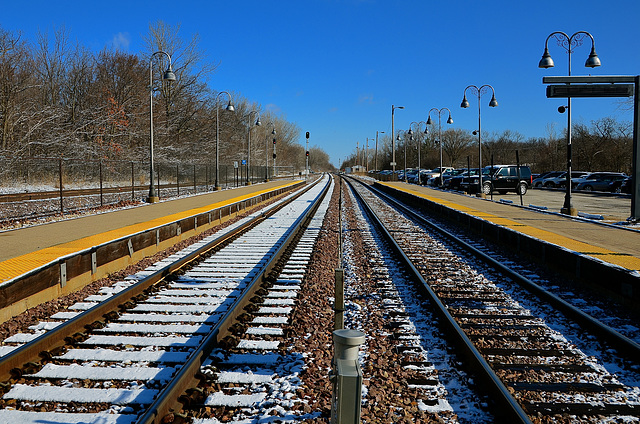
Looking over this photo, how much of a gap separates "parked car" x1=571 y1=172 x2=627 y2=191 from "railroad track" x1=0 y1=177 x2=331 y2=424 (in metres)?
38.7

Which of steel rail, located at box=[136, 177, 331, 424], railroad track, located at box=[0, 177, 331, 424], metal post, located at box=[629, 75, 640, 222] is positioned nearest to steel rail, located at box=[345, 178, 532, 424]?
railroad track, located at box=[0, 177, 331, 424]

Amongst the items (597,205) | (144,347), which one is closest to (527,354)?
(144,347)

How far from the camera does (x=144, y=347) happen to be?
582 cm

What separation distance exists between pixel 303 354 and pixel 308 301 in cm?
233

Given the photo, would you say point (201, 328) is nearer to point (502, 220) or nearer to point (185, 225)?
point (185, 225)

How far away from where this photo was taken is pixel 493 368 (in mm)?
5273

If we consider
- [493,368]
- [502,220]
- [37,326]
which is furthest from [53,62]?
[493,368]

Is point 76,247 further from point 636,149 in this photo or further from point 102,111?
point 102,111

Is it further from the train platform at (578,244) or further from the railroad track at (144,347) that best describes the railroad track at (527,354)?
the railroad track at (144,347)

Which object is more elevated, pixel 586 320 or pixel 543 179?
pixel 543 179

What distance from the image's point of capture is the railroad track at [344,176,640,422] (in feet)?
14.4

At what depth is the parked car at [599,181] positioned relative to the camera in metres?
40.9

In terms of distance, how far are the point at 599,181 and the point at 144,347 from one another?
43.3 m

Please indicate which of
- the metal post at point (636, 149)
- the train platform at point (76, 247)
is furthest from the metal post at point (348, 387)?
the metal post at point (636, 149)
